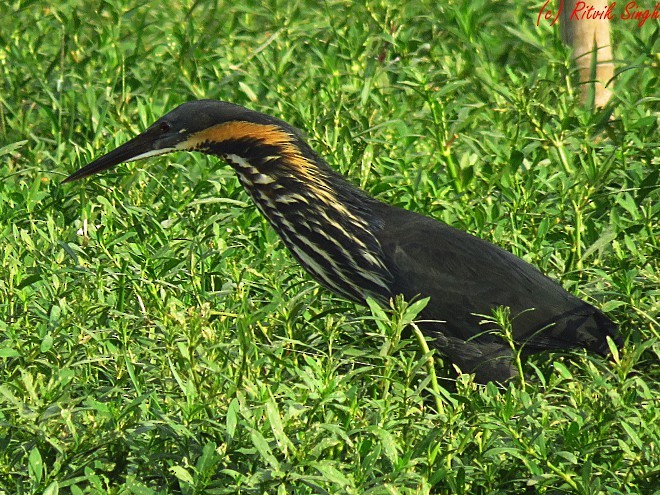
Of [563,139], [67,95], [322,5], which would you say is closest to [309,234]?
[563,139]

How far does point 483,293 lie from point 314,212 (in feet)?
2.44

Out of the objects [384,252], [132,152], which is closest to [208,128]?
[132,152]

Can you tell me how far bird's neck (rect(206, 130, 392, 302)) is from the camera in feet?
17.0

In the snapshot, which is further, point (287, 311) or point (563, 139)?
point (563, 139)

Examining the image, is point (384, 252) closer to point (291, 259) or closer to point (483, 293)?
point (483, 293)

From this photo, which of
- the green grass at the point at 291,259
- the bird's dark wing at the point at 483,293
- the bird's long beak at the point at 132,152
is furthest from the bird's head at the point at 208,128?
the bird's dark wing at the point at 483,293

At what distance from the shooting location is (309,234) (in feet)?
17.3

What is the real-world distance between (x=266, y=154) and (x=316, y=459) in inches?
75.9

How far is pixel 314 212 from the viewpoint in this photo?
17.3ft

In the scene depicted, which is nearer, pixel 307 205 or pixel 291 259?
pixel 307 205

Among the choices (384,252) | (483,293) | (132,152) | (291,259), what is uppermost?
(132,152)

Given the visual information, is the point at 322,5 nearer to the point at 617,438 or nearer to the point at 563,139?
the point at 563,139

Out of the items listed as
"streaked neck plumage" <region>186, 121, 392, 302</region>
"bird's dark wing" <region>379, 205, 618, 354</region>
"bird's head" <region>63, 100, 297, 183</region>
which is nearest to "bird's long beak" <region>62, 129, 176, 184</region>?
"bird's head" <region>63, 100, 297, 183</region>

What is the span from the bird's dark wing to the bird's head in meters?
0.64
